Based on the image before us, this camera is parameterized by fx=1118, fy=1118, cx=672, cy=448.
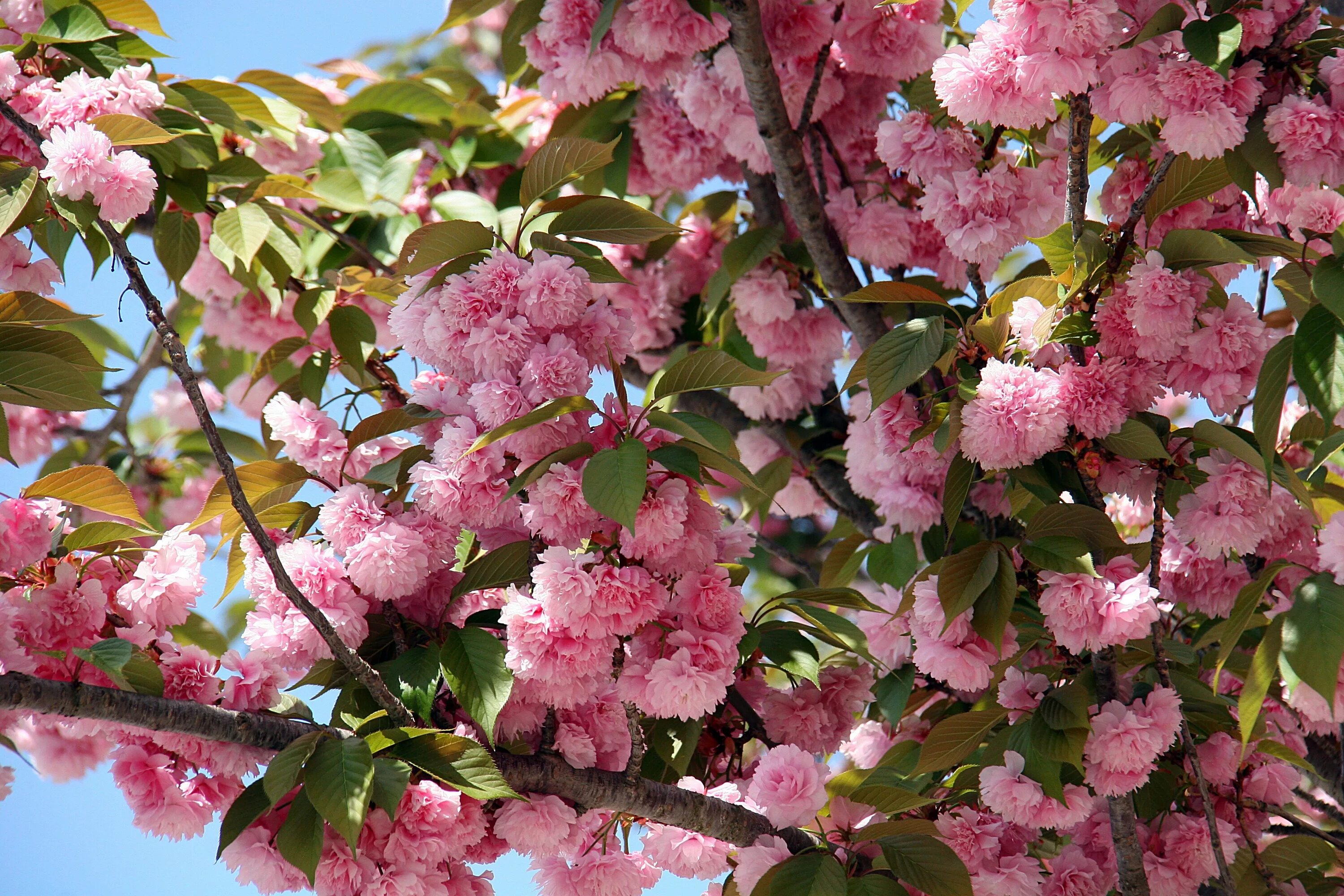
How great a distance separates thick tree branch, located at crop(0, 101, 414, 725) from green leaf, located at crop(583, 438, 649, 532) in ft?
1.02

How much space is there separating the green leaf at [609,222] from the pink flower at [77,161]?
566 mm

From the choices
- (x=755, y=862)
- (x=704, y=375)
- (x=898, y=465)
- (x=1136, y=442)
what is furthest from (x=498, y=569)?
(x=1136, y=442)

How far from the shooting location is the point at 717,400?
8.16 ft

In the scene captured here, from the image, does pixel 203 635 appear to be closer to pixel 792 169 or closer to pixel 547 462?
pixel 547 462

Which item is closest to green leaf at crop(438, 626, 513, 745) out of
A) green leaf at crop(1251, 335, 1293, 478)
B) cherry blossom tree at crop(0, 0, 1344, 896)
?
cherry blossom tree at crop(0, 0, 1344, 896)

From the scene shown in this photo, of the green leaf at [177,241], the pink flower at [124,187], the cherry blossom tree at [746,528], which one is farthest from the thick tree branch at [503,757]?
the green leaf at [177,241]

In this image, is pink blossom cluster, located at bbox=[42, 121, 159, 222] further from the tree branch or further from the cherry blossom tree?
the tree branch

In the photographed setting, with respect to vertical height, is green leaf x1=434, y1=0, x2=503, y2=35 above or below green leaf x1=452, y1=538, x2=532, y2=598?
above

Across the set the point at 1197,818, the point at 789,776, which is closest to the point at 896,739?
the point at 1197,818

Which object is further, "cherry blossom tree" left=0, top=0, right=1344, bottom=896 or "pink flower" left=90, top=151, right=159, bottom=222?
"pink flower" left=90, top=151, right=159, bottom=222

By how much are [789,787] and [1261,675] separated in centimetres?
52

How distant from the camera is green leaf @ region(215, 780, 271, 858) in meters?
1.11

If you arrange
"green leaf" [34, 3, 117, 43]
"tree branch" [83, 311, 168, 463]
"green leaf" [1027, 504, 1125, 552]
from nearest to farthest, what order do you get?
"green leaf" [1027, 504, 1125, 552] < "green leaf" [34, 3, 117, 43] < "tree branch" [83, 311, 168, 463]

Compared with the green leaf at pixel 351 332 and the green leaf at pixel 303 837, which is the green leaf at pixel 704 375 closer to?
the green leaf at pixel 303 837
